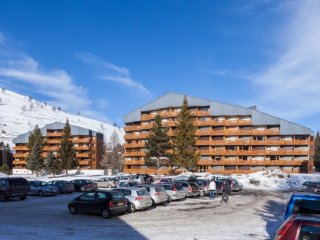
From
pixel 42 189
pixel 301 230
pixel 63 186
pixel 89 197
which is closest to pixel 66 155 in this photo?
pixel 63 186

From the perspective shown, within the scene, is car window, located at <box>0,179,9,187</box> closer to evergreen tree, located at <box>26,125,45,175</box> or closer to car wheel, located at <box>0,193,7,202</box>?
car wheel, located at <box>0,193,7,202</box>

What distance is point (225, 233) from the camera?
16.0m

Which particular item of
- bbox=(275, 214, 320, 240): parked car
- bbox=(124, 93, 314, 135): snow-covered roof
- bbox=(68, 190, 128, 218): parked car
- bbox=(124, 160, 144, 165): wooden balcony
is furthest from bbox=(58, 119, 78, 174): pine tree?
bbox=(275, 214, 320, 240): parked car

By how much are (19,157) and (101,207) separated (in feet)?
368

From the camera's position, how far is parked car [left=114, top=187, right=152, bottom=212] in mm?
24083

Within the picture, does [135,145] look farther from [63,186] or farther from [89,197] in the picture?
[89,197]

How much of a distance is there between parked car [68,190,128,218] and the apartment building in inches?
3976

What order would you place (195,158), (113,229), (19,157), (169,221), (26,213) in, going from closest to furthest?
1. (113,229)
2. (169,221)
3. (26,213)
4. (195,158)
5. (19,157)

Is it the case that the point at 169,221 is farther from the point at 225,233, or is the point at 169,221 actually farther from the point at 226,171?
the point at 226,171

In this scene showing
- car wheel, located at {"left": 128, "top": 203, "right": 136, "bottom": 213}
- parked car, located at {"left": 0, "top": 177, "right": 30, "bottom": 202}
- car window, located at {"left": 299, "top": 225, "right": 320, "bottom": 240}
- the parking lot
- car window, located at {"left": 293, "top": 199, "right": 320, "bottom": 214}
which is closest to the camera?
car window, located at {"left": 299, "top": 225, "right": 320, "bottom": 240}

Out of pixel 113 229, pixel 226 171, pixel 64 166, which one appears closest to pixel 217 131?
pixel 226 171

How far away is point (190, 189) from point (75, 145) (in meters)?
94.0

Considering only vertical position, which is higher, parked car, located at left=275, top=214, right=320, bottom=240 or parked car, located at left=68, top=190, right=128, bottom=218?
parked car, located at left=275, top=214, right=320, bottom=240

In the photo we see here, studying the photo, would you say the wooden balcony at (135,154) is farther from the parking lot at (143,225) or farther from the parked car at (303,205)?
the parked car at (303,205)
